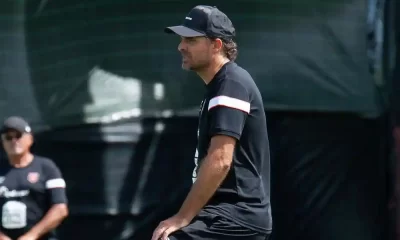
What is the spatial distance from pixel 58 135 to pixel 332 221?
2112 mm

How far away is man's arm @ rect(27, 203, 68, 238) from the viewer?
5949 mm

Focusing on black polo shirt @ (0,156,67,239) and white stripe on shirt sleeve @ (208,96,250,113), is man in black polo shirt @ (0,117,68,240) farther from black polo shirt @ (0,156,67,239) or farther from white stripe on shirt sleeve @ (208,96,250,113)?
white stripe on shirt sleeve @ (208,96,250,113)

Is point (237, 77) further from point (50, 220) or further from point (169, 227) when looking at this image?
point (50, 220)

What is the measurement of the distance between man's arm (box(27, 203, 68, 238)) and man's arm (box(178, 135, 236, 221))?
244 centimetres

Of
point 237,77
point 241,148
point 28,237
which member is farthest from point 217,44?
point 28,237

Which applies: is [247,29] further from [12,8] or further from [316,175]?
[12,8]

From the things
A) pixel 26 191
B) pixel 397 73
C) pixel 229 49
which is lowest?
pixel 26 191

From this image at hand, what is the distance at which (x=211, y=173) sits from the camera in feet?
12.2

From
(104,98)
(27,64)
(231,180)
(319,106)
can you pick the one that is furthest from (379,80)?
(231,180)

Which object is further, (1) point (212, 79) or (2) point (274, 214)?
(2) point (274, 214)

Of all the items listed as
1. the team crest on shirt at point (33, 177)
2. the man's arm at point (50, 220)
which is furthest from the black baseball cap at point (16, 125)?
the man's arm at point (50, 220)

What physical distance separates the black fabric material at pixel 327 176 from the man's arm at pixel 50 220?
1533mm

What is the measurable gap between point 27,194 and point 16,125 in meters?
0.48

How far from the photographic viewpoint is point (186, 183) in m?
6.43
